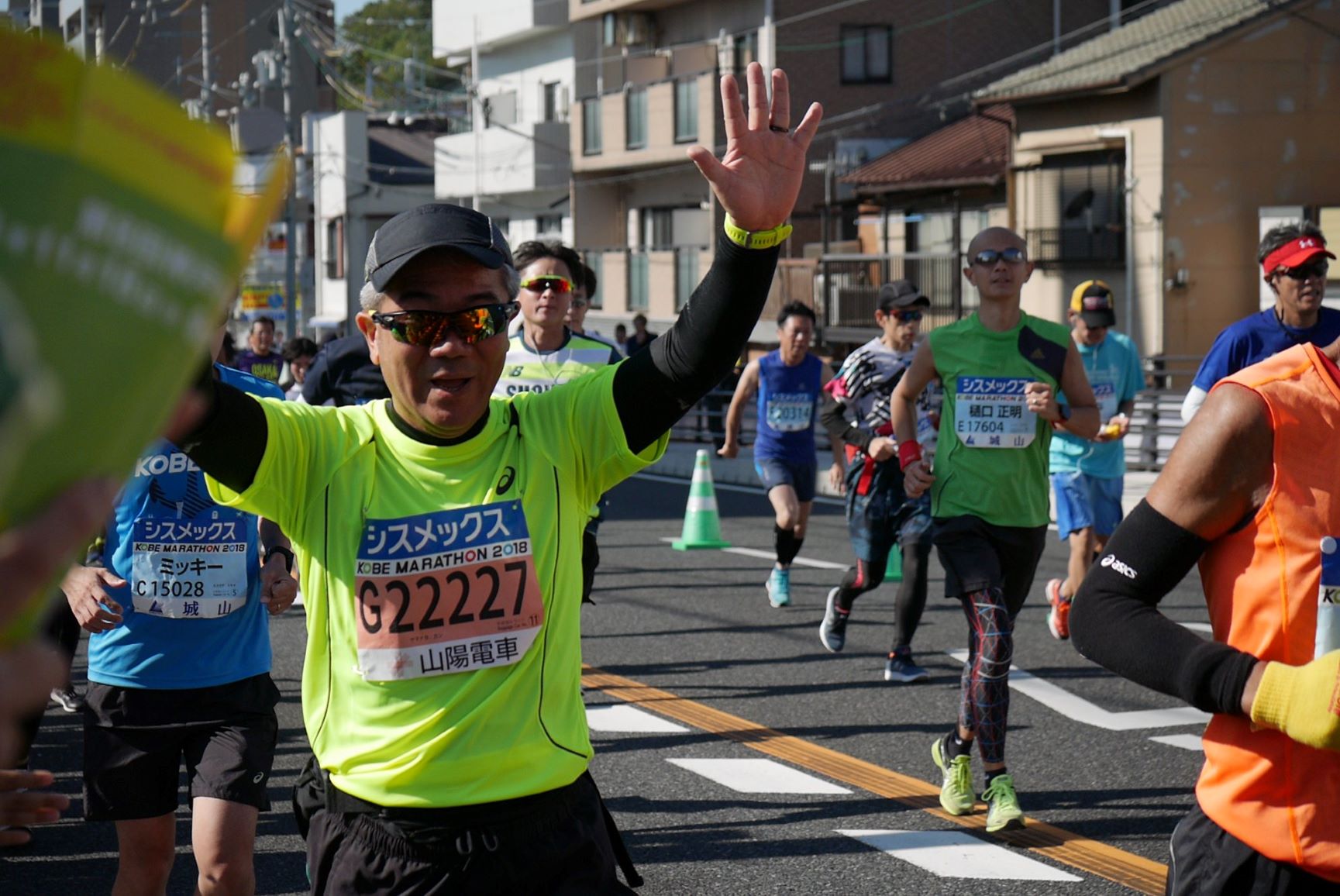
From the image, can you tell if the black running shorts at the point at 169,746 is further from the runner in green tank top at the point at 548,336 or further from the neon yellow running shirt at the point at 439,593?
the runner in green tank top at the point at 548,336

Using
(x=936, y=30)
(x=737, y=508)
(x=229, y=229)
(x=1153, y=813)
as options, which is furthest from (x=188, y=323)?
(x=936, y=30)

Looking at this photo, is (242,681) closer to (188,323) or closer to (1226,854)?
(1226,854)

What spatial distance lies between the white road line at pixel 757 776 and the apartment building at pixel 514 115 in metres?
35.6

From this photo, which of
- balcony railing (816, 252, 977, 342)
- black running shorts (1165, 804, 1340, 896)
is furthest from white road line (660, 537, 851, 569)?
balcony railing (816, 252, 977, 342)

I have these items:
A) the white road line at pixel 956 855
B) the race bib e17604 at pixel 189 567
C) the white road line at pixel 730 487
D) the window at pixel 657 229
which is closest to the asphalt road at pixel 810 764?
the white road line at pixel 956 855

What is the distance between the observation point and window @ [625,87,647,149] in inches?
1544

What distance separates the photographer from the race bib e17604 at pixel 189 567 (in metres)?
4.79

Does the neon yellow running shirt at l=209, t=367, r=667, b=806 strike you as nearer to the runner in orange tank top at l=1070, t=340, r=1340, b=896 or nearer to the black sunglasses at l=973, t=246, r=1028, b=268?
the runner in orange tank top at l=1070, t=340, r=1340, b=896

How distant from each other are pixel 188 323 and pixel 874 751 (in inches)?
280

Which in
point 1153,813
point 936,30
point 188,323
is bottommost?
point 1153,813

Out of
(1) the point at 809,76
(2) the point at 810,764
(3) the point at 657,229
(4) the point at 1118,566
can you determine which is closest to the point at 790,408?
(2) the point at 810,764

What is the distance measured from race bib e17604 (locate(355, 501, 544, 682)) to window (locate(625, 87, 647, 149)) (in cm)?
3671

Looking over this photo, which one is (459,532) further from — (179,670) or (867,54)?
(867,54)

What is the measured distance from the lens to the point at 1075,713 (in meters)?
8.52
